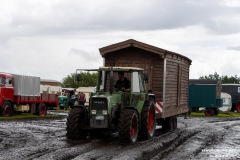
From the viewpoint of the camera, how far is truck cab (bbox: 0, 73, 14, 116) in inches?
1149

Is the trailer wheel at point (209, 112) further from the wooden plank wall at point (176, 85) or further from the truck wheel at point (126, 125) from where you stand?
the truck wheel at point (126, 125)

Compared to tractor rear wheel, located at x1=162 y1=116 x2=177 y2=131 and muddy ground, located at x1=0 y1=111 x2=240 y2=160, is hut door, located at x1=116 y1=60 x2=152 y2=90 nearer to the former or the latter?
tractor rear wheel, located at x1=162 y1=116 x2=177 y2=131

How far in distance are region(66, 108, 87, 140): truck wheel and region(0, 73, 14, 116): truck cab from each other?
14.8m

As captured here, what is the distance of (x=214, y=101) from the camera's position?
1569 inches

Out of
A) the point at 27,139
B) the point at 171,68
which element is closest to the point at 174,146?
the point at 27,139

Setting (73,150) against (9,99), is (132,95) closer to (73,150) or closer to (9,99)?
(73,150)

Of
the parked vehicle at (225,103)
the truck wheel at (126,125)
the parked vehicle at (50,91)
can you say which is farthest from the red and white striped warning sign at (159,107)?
the parked vehicle at (225,103)

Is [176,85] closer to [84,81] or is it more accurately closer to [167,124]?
[167,124]

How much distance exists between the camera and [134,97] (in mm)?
15836

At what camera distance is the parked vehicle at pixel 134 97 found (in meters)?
14.8

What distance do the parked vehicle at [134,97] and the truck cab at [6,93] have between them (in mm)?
11343

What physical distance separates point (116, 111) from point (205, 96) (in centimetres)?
2586

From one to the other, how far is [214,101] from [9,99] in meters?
17.1

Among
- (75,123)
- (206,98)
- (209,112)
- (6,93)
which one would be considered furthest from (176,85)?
(209,112)
